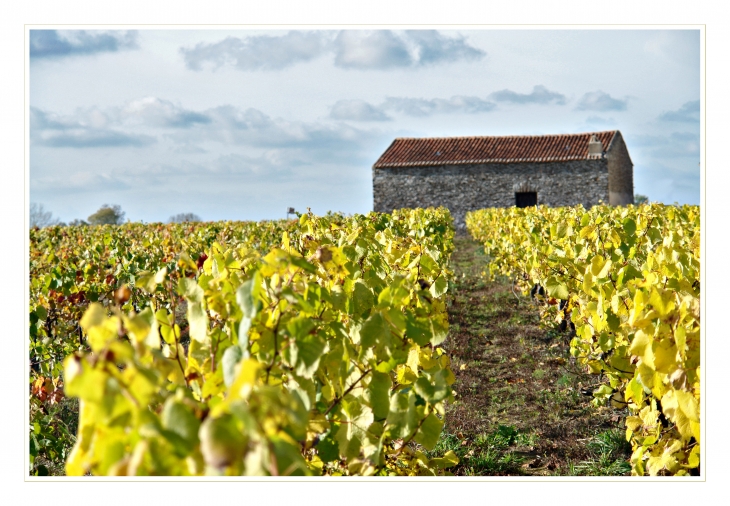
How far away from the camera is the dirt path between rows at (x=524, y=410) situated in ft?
12.4

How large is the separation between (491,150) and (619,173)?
6221 mm

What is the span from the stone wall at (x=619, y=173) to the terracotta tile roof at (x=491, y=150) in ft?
2.44

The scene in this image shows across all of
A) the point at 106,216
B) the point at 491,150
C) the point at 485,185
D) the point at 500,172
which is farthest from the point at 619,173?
the point at 106,216

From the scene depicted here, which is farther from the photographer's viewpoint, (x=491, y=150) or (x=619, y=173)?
(x=619, y=173)

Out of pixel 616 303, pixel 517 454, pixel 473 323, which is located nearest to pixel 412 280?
pixel 616 303

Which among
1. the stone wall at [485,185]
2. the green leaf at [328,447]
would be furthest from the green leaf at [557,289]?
the stone wall at [485,185]

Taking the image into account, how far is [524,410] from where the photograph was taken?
4.71 m

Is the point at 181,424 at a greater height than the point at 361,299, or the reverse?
the point at 361,299

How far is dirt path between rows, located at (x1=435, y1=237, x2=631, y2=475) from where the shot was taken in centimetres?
377

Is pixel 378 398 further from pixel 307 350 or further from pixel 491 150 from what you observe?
pixel 491 150

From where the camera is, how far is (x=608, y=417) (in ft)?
14.6

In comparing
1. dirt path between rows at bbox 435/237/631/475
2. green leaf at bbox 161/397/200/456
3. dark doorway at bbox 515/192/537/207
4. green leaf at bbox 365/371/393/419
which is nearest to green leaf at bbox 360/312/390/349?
green leaf at bbox 365/371/393/419

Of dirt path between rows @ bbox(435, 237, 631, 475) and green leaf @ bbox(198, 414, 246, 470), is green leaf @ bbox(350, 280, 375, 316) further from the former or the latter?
dirt path between rows @ bbox(435, 237, 631, 475)

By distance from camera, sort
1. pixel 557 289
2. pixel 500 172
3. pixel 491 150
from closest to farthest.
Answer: pixel 557 289 → pixel 500 172 → pixel 491 150
